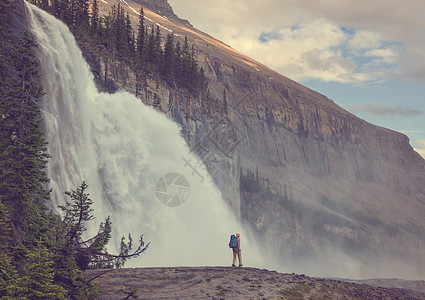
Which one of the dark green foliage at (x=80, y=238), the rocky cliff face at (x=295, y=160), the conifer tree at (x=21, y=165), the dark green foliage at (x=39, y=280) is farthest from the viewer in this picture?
the rocky cliff face at (x=295, y=160)

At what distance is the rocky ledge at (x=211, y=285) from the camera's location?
40.9 ft

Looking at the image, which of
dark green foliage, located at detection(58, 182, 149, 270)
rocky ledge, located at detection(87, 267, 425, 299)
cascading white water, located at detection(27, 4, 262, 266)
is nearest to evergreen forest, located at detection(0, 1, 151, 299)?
dark green foliage, located at detection(58, 182, 149, 270)

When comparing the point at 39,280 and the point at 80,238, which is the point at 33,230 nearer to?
the point at 80,238

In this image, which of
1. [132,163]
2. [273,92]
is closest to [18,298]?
[132,163]

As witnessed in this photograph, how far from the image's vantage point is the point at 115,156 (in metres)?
31.5

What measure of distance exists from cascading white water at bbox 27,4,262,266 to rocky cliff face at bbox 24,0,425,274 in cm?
710

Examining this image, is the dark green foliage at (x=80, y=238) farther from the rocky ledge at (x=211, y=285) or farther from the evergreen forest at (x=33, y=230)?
the rocky ledge at (x=211, y=285)

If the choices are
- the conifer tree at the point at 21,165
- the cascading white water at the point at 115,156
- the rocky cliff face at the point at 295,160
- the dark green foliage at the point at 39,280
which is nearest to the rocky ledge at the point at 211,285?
the dark green foliage at the point at 39,280

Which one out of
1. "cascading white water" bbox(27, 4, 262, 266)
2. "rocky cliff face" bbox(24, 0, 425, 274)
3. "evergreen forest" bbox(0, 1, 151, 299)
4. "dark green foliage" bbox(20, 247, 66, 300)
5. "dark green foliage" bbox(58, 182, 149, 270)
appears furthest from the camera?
"rocky cliff face" bbox(24, 0, 425, 274)

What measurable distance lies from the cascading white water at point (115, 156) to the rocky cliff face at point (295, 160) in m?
7.10

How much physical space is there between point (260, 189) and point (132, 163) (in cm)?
4708

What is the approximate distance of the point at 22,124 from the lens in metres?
13.8

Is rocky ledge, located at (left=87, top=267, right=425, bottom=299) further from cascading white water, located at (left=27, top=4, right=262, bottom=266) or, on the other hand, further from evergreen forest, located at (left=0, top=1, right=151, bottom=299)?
cascading white water, located at (left=27, top=4, right=262, bottom=266)

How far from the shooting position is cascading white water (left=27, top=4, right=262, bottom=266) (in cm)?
2652
